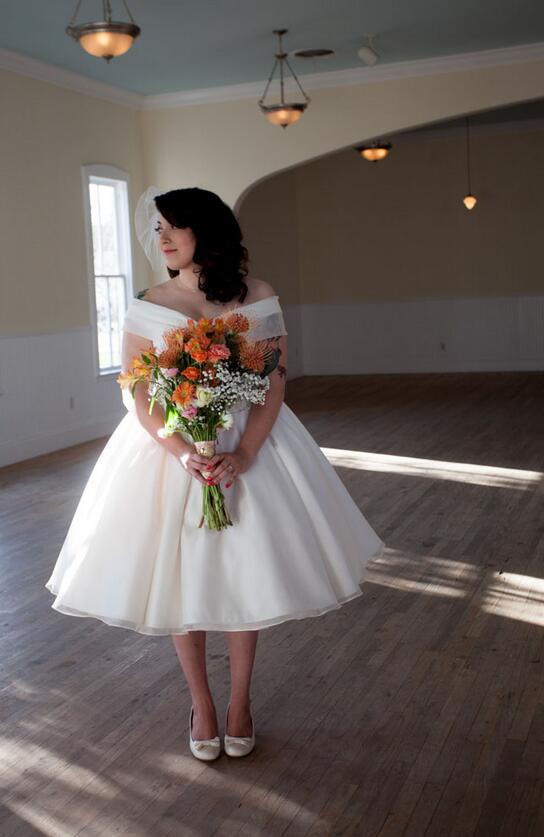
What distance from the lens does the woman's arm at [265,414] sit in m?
2.68

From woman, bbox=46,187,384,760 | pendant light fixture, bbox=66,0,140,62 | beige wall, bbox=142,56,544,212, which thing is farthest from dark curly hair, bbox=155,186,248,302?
beige wall, bbox=142,56,544,212

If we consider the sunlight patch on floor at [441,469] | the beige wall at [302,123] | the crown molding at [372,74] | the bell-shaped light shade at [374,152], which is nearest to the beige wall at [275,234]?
the bell-shaped light shade at [374,152]

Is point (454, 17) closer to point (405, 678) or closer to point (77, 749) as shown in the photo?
point (405, 678)

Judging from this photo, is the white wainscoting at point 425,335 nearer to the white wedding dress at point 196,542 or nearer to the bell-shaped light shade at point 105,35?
the bell-shaped light shade at point 105,35

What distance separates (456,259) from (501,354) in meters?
1.55

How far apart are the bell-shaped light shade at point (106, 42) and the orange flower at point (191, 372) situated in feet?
13.0

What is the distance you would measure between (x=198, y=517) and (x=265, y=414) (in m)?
0.35

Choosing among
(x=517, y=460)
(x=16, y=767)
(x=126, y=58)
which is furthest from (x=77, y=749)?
(x=126, y=58)

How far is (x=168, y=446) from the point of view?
2629 mm

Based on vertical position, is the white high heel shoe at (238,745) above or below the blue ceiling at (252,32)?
below

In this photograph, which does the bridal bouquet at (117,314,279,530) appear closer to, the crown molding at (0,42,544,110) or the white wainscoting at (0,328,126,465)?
the white wainscoting at (0,328,126,465)

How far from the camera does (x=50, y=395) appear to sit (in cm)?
892

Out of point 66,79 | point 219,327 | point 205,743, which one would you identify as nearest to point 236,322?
point 219,327

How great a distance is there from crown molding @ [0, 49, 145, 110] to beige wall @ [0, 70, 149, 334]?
6cm
